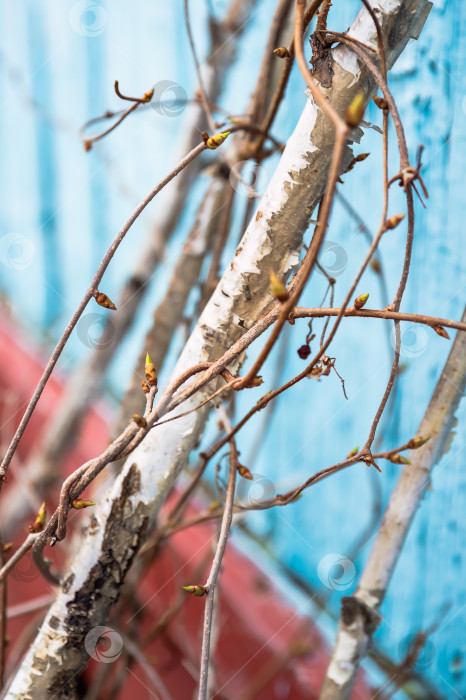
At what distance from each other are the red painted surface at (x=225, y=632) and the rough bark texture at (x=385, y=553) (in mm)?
296

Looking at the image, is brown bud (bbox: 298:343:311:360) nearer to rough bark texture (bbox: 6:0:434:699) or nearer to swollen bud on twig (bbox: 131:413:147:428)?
rough bark texture (bbox: 6:0:434:699)

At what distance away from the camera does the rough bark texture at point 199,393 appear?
1.22ft

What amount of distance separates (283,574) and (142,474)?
32.2 inches

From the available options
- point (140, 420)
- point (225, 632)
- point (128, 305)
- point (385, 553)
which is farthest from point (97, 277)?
point (225, 632)

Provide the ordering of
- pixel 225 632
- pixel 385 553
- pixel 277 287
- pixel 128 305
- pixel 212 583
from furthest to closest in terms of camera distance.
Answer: pixel 225 632 < pixel 128 305 < pixel 385 553 < pixel 212 583 < pixel 277 287

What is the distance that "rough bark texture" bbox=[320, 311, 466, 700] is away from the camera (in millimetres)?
455

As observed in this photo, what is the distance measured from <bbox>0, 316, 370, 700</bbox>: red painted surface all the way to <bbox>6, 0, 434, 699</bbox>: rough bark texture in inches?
12.1

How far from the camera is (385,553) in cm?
47

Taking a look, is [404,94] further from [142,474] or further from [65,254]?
[65,254]

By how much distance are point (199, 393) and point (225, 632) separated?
0.72 m

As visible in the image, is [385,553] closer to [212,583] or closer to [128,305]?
[212,583]

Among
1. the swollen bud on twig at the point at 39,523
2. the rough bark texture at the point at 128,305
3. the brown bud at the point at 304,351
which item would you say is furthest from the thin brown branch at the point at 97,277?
the rough bark texture at the point at 128,305

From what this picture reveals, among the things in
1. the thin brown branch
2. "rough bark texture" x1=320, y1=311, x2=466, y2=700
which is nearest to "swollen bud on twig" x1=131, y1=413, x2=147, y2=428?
the thin brown branch

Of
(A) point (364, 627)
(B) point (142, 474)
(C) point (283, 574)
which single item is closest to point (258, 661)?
(C) point (283, 574)
